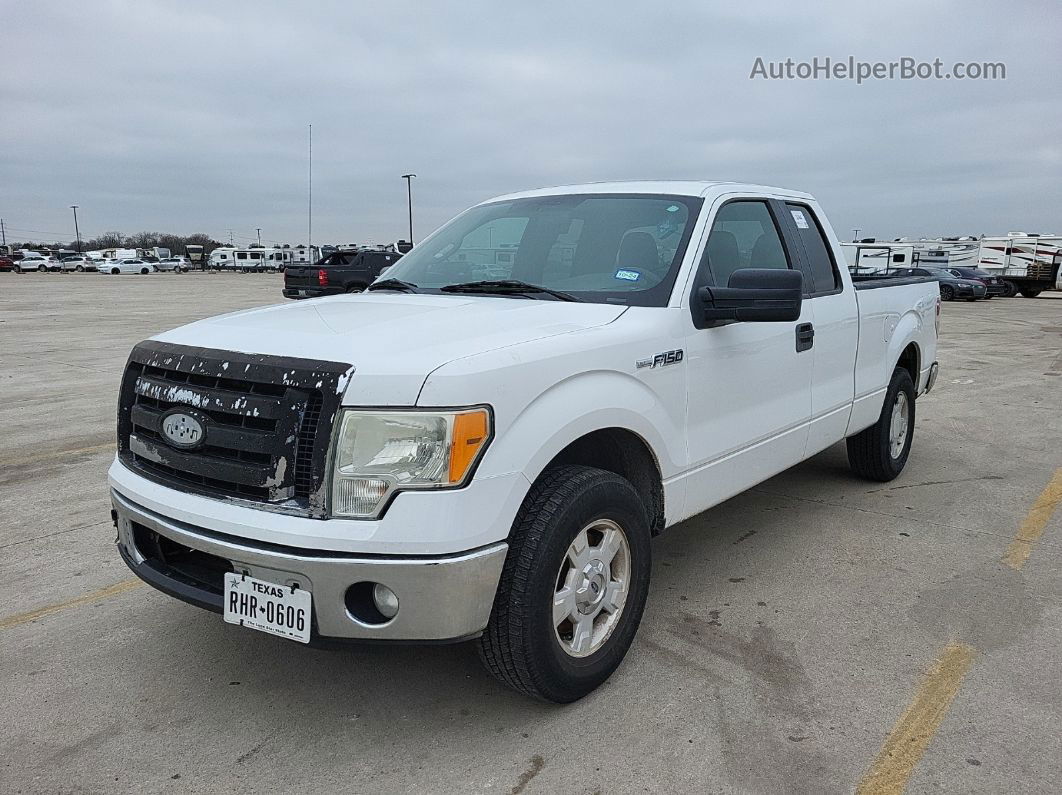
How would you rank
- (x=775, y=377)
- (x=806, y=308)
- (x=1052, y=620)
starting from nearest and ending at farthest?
(x=1052, y=620) → (x=775, y=377) → (x=806, y=308)

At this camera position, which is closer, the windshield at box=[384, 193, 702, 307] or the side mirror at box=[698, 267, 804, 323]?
the side mirror at box=[698, 267, 804, 323]

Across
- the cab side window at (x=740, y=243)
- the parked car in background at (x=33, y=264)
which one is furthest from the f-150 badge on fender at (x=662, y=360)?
the parked car in background at (x=33, y=264)

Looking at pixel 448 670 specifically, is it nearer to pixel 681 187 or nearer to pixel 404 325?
pixel 404 325

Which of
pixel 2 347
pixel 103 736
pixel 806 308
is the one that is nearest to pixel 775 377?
pixel 806 308

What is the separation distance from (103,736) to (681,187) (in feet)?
10.3

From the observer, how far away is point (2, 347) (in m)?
13.0

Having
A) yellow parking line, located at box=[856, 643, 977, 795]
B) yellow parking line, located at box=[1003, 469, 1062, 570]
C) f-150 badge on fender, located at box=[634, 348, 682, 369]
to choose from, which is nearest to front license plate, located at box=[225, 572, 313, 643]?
f-150 badge on fender, located at box=[634, 348, 682, 369]

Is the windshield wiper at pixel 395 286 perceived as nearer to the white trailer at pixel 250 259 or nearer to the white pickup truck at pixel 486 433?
the white pickup truck at pixel 486 433

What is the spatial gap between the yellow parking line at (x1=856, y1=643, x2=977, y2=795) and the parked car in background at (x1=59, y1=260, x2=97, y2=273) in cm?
8012

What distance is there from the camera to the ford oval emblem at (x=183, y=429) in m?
2.66

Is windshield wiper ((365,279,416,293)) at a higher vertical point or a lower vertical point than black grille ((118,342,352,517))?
higher

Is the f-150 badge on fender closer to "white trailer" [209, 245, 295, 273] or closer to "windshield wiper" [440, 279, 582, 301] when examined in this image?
"windshield wiper" [440, 279, 582, 301]

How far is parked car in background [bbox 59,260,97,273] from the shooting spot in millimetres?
72188

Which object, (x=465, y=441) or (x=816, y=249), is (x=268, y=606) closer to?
(x=465, y=441)
